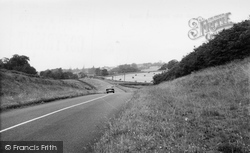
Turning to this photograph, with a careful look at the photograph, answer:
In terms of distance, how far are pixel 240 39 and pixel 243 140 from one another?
54.5ft

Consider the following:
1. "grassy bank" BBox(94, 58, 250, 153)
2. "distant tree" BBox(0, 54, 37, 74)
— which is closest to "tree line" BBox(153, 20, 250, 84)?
"grassy bank" BBox(94, 58, 250, 153)

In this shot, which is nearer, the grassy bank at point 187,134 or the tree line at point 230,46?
the grassy bank at point 187,134

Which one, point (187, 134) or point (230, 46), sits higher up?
point (230, 46)

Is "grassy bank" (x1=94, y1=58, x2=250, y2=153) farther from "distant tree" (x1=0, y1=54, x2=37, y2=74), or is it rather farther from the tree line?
"distant tree" (x1=0, y1=54, x2=37, y2=74)

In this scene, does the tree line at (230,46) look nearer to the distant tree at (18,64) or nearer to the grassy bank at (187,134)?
the grassy bank at (187,134)

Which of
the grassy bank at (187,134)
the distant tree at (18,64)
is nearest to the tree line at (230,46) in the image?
the grassy bank at (187,134)

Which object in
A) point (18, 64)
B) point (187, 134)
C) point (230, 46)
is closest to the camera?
point (187, 134)

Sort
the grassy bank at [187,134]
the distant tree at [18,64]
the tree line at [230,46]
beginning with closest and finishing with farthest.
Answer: the grassy bank at [187,134], the tree line at [230,46], the distant tree at [18,64]

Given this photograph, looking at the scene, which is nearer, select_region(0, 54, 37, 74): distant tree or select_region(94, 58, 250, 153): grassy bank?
select_region(94, 58, 250, 153): grassy bank

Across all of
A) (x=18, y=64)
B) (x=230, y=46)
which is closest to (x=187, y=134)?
(x=230, y=46)

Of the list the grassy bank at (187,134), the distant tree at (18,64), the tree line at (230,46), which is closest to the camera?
the grassy bank at (187,134)

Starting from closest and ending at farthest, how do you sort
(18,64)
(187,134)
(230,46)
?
(187,134) < (230,46) < (18,64)

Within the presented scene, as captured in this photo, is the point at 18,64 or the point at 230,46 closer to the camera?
the point at 230,46

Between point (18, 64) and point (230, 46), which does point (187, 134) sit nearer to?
point (230, 46)
